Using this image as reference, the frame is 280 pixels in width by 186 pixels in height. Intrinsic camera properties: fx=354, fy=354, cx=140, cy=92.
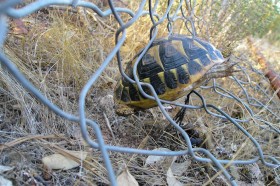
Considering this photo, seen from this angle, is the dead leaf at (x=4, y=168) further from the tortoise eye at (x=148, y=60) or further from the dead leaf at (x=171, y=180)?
the tortoise eye at (x=148, y=60)

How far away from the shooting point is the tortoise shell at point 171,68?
0.93 metres

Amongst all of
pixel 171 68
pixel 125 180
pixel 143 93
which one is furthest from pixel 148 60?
pixel 125 180

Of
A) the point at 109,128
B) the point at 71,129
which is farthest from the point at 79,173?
the point at 109,128

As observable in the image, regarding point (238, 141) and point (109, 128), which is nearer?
point (109, 128)

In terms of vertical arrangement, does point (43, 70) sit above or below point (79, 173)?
above

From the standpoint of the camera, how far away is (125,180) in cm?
74

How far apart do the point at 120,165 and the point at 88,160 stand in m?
0.08

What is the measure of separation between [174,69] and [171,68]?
1 centimetres

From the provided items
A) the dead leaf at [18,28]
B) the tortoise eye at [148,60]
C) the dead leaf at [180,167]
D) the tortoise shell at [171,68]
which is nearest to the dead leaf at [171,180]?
the dead leaf at [180,167]

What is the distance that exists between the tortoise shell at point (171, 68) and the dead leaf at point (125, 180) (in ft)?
0.76

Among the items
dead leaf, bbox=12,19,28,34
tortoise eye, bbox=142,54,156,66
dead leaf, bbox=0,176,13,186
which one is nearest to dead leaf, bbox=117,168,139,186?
dead leaf, bbox=0,176,13,186

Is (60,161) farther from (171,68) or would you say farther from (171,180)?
(171,68)

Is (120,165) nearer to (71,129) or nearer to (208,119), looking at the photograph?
(71,129)

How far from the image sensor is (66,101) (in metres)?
0.98
